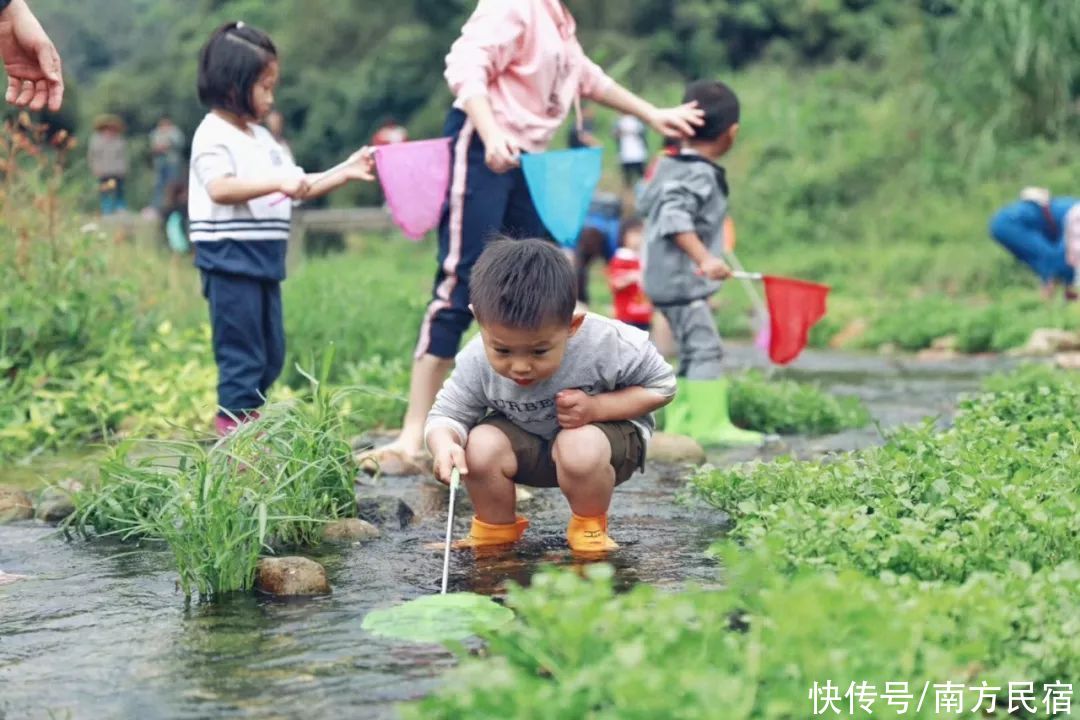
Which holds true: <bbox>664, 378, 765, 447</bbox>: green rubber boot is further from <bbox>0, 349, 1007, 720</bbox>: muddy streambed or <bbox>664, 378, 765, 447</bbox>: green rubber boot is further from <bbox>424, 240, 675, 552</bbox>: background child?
<bbox>424, 240, 675, 552</bbox>: background child

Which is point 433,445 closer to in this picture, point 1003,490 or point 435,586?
point 435,586

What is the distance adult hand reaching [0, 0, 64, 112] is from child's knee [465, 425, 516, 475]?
1.49 metres

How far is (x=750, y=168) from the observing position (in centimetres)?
2030

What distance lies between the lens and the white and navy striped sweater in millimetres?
5348

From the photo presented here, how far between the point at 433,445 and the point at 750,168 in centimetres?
1663

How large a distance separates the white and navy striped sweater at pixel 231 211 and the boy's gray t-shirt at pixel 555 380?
134 cm

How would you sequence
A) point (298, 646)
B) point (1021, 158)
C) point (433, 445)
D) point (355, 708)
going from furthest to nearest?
point (1021, 158)
point (433, 445)
point (298, 646)
point (355, 708)

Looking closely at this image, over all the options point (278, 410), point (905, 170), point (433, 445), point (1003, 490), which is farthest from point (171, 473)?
point (905, 170)

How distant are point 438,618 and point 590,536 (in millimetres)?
938

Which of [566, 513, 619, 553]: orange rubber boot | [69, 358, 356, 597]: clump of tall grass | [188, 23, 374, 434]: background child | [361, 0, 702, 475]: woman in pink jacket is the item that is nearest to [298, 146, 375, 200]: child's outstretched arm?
[188, 23, 374, 434]: background child

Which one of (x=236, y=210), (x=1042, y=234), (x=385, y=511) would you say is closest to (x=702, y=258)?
(x=236, y=210)

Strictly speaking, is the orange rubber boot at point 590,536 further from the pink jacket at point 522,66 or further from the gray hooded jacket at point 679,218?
the gray hooded jacket at point 679,218

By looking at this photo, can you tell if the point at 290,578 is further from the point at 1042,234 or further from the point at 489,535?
the point at 1042,234

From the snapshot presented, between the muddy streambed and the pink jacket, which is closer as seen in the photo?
the muddy streambed
